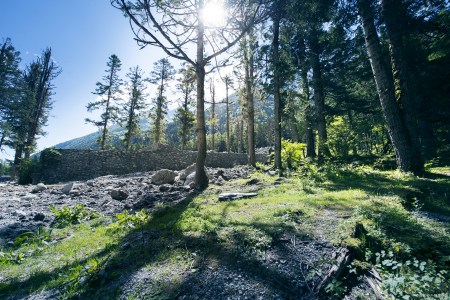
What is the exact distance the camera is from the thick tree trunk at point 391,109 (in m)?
8.13

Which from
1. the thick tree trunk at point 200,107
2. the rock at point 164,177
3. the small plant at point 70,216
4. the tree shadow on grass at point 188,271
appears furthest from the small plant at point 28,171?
the tree shadow on grass at point 188,271

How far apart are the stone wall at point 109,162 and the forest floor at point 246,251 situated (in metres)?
12.4

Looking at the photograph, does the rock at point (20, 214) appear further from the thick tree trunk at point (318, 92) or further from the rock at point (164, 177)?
the thick tree trunk at point (318, 92)

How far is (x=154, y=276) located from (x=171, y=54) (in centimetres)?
716

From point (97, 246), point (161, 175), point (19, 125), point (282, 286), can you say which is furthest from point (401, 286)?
point (19, 125)

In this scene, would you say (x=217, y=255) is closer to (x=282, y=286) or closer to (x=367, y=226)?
(x=282, y=286)

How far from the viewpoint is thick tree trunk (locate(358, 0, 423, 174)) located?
26.7 feet

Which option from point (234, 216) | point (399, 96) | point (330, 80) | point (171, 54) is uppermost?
point (330, 80)

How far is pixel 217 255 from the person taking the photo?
3361mm

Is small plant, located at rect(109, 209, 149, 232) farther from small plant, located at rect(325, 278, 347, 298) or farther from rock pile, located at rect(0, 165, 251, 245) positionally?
small plant, located at rect(325, 278, 347, 298)

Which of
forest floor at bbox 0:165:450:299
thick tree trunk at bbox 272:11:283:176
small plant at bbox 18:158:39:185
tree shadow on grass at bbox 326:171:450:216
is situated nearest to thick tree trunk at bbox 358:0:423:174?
tree shadow on grass at bbox 326:171:450:216

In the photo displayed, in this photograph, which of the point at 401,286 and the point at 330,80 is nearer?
the point at 401,286

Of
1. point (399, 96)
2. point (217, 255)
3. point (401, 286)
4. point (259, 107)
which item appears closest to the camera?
point (401, 286)

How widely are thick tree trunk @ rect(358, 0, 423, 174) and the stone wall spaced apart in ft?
53.3
